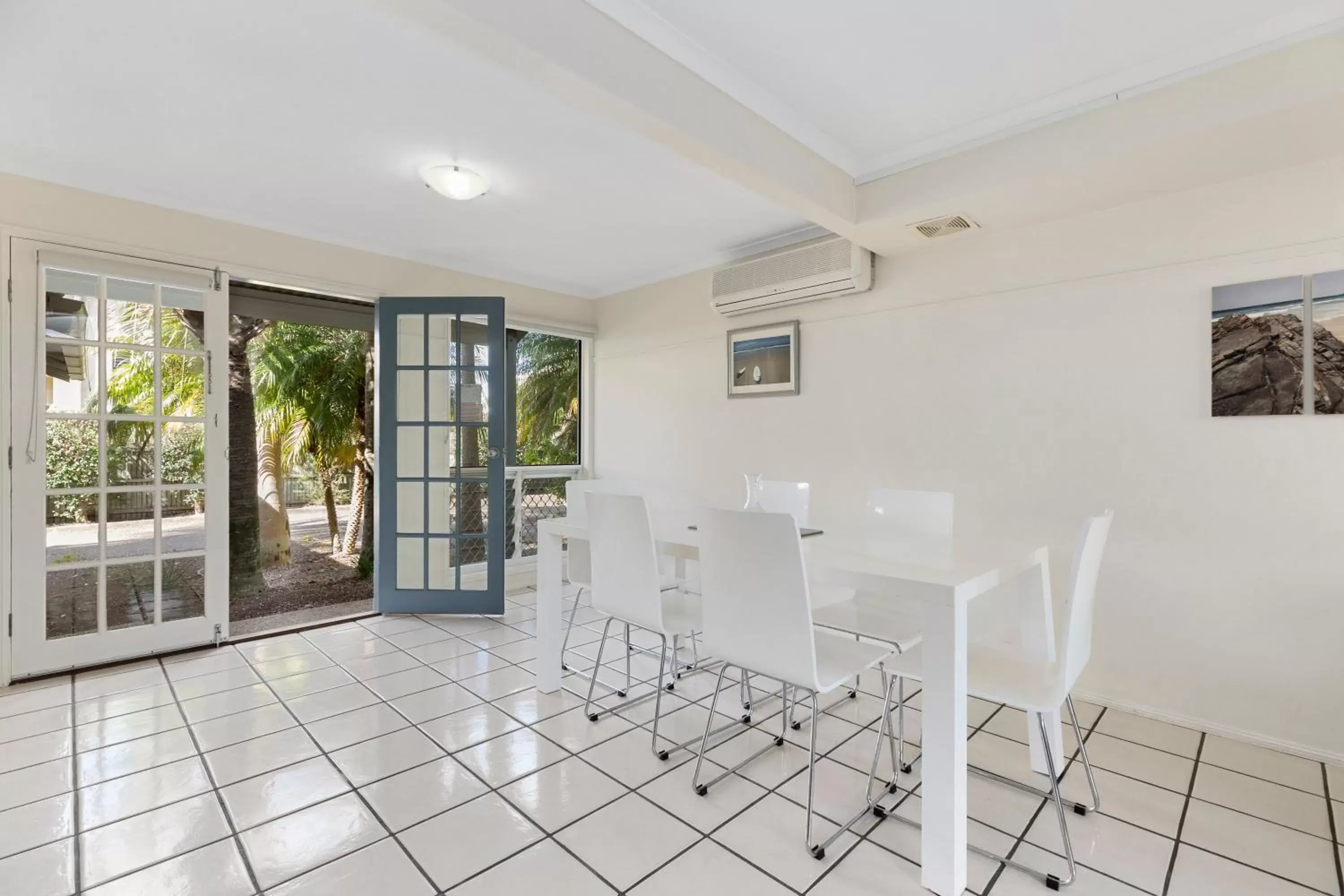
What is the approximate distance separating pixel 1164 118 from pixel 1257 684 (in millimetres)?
2137

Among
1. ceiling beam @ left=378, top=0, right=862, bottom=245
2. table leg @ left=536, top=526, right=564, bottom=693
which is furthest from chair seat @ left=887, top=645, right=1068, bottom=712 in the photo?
Result: ceiling beam @ left=378, top=0, right=862, bottom=245

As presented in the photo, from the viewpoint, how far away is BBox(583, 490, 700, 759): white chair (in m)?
2.39

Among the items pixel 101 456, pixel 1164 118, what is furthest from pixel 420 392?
pixel 1164 118

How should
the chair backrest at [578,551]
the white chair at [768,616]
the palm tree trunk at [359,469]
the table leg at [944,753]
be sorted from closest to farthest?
the table leg at [944,753] < the white chair at [768,616] < the chair backrest at [578,551] < the palm tree trunk at [359,469]

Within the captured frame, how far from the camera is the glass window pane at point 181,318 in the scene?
3.29 meters

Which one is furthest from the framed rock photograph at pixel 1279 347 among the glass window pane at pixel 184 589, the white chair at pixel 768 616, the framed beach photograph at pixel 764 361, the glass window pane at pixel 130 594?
the glass window pane at pixel 130 594

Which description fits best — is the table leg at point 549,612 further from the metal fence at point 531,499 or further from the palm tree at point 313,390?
the palm tree at point 313,390

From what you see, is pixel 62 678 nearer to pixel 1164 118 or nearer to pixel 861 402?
pixel 861 402

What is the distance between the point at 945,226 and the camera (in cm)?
291

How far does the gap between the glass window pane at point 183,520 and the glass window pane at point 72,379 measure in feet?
1.82

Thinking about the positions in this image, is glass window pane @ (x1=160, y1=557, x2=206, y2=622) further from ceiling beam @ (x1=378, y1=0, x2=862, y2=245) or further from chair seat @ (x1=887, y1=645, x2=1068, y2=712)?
→ chair seat @ (x1=887, y1=645, x2=1068, y2=712)

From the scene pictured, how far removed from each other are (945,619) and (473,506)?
337 centimetres

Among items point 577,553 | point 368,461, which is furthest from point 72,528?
point 368,461

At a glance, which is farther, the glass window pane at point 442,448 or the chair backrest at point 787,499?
the glass window pane at point 442,448
